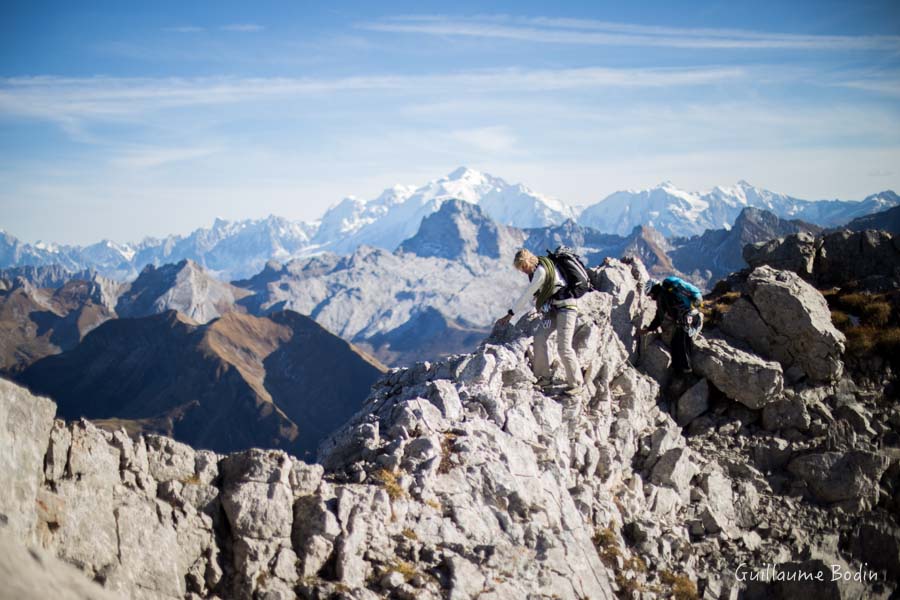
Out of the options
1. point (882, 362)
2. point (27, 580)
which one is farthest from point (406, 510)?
point (882, 362)

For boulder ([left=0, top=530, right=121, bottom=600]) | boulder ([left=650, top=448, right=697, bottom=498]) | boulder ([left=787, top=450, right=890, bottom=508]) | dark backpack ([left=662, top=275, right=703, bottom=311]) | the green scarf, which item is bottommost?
boulder ([left=787, top=450, right=890, bottom=508])

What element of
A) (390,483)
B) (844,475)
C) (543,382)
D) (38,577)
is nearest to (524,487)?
(390,483)

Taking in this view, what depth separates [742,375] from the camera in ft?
84.5

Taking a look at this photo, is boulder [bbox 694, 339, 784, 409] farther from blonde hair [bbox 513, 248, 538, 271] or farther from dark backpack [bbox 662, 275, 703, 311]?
blonde hair [bbox 513, 248, 538, 271]

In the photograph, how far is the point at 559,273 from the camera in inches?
861

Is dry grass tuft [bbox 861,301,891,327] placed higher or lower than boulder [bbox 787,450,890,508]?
higher

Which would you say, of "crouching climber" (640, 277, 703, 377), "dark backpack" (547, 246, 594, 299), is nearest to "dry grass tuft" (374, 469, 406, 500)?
"dark backpack" (547, 246, 594, 299)

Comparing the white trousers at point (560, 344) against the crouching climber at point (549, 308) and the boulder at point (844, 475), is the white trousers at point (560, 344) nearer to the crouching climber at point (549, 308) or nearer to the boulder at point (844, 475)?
the crouching climber at point (549, 308)

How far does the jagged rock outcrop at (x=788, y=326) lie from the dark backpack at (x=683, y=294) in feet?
12.9

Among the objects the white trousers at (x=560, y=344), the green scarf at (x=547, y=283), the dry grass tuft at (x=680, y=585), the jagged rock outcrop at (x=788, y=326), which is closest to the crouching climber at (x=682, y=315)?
the jagged rock outcrop at (x=788, y=326)

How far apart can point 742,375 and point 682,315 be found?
3477mm

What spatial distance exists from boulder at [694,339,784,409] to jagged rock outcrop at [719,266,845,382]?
204 cm

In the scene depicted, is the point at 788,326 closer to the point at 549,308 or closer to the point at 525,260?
the point at 549,308

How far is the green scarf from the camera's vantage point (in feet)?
69.8
